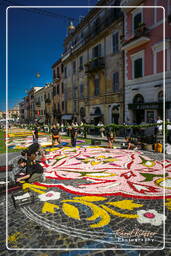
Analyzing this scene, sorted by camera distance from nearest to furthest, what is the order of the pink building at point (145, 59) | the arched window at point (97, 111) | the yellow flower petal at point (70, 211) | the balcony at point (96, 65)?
1. the yellow flower petal at point (70, 211)
2. the pink building at point (145, 59)
3. the balcony at point (96, 65)
4. the arched window at point (97, 111)

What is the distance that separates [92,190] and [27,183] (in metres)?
2.19

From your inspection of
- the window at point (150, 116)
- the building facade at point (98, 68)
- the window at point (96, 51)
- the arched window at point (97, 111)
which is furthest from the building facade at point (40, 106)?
the window at point (150, 116)

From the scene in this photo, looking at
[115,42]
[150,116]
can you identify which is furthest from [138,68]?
[115,42]

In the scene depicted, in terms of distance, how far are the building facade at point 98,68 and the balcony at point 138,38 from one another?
181 cm

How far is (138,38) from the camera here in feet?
47.7

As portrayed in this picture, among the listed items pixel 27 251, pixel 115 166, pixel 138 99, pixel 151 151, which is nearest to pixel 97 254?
pixel 27 251

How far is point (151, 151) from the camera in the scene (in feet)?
31.1

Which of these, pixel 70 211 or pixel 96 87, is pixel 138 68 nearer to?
pixel 96 87

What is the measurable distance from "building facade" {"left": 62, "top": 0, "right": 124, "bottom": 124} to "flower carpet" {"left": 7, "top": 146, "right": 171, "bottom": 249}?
13.4 m

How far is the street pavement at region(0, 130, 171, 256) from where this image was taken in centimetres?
250

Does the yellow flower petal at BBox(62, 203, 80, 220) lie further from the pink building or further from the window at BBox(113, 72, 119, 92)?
the window at BBox(113, 72, 119, 92)

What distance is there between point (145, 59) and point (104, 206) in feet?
48.8

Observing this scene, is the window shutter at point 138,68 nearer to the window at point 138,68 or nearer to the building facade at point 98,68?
the window at point 138,68

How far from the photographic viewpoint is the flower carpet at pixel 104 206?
275 cm
